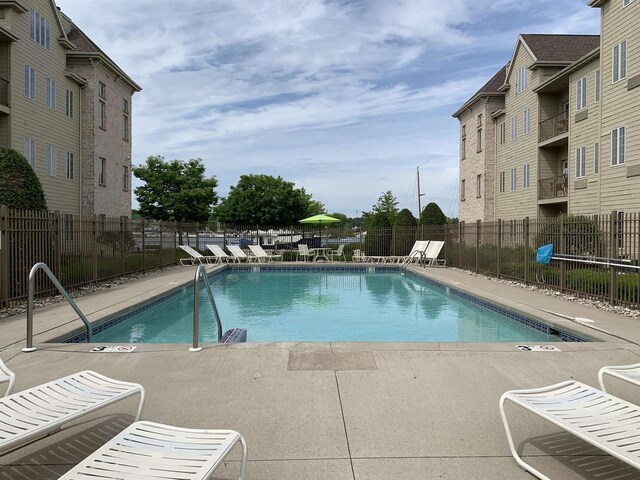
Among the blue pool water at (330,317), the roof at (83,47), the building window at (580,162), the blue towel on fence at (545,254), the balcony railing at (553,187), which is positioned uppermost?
the roof at (83,47)

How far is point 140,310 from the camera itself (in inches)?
371

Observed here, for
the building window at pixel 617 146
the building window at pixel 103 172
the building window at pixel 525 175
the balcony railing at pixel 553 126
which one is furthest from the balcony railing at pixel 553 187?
the building window at pixel 103 172

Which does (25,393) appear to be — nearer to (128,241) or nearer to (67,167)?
(128,241)

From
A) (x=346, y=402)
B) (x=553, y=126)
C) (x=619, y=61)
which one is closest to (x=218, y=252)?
(x=553, y=126)

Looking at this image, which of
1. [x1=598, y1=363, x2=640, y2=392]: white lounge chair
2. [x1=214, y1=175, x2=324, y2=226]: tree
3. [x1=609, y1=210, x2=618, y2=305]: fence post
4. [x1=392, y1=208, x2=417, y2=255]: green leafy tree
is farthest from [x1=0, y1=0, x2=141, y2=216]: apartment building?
[x1=598, y1=363, x2=640, y2=392]: white lounge chair

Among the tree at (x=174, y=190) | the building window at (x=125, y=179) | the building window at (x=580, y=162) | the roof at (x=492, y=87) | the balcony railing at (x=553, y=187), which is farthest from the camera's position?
the tree at (x=174, y=190)

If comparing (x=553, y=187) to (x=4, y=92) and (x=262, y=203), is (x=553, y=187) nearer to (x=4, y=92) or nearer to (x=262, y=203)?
Result: (x=262, y=203)

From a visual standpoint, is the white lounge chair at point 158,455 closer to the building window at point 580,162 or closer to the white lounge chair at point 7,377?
the white lounge chair at point 7,377

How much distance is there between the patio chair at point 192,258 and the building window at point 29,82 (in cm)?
808

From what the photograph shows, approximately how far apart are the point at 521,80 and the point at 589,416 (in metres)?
24.1

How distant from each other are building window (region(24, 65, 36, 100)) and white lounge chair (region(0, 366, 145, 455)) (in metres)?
18.7

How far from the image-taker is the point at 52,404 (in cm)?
298

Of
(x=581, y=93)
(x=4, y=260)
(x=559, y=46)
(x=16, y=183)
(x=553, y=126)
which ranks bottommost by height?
(x=4, y=260)

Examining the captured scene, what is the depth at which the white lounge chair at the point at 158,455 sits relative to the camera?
218 cm
